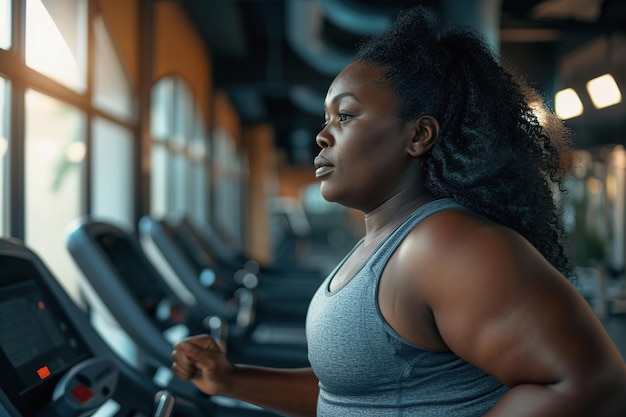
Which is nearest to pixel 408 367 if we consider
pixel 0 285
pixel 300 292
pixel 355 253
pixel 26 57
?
pixel 355 253

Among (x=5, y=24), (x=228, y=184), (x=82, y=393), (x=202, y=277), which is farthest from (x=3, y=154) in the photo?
(x=228, y=184)

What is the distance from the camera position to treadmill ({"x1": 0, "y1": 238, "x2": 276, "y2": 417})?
1.22 metres

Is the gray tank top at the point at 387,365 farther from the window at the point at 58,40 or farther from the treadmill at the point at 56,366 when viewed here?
the window at the point at 58,40

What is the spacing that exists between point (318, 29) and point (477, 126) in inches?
185

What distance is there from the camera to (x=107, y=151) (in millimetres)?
3840

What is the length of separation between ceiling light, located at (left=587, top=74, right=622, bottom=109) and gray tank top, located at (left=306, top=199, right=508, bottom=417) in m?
2.27

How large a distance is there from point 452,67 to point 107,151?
10.8ft

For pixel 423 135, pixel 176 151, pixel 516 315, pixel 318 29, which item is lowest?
pixel 516 315

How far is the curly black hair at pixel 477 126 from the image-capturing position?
2.79ft

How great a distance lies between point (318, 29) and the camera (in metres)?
5.33

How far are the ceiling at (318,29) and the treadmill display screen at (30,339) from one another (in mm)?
2329

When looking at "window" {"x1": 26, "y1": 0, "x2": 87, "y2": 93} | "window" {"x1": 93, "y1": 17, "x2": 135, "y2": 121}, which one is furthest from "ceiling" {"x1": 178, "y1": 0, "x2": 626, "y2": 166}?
"window" {"x1": 26, "y1": 0, "x2": 87, "y2": 93}

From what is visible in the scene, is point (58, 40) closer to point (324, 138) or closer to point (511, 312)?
point (324, 138)

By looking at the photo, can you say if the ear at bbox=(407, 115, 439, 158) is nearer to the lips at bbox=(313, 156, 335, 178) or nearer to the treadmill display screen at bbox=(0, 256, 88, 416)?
the lips at bbox=(313, 156, 335, 178)
